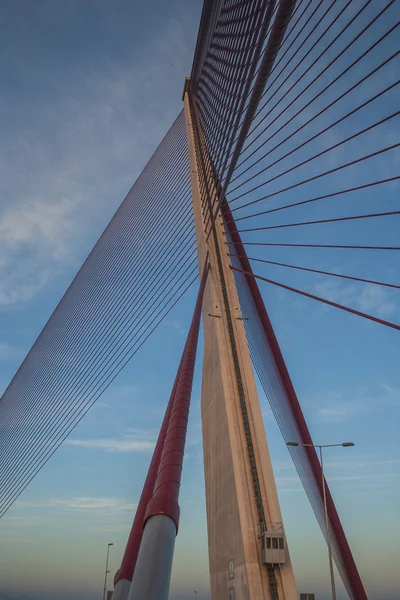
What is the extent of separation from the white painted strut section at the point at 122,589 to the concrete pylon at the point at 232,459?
116 inches

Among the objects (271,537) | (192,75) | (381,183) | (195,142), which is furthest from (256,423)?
(192,75)

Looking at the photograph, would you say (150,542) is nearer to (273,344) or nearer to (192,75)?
(273,344)

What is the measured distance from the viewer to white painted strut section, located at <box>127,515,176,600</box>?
4109mm

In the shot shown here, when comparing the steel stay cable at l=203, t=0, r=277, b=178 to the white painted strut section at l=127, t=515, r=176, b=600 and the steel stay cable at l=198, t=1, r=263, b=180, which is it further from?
the white painted strut section at l=127, t=515, r=176, b=600

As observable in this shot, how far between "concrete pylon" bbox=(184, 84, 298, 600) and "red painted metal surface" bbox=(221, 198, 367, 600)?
2.09 ft

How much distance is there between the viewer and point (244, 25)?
10250 mm

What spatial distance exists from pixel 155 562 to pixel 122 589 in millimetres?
4161

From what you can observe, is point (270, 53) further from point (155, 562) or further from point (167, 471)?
point (155, 562)

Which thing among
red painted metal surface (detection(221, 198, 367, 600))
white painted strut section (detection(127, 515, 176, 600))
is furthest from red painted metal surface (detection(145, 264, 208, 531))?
red painted metal surface (detection(221, 198, 367, 600))

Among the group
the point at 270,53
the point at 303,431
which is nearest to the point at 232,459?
the point at 303,431

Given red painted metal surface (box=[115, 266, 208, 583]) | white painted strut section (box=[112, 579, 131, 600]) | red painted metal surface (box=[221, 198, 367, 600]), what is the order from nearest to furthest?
red painted metal surface (box=[115, 266, 208, 583]), white painted strut section (box=[112, 579, 131, 600]), red painted metal surface (box=[221, 198, 367, 600])

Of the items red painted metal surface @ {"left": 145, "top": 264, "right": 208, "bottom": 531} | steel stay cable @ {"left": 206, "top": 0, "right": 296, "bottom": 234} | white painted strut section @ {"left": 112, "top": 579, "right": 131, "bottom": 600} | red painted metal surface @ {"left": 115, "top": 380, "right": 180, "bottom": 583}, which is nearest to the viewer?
red painted metal surface @ {"left": 145, "top": 264, "right": 208, "bottom": 531}

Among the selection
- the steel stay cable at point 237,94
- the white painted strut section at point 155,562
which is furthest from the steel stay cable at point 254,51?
the white painted strut section at point 155,562

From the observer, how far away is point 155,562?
4.33 meters
